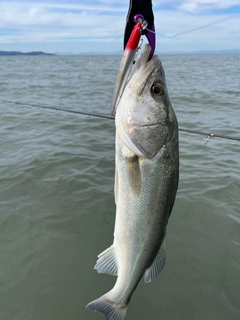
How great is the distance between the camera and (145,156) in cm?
177

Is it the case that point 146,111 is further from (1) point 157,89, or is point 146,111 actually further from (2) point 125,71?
(2) point 125,71

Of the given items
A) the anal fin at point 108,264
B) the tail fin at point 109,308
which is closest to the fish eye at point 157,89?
the anal fin at point 108,264

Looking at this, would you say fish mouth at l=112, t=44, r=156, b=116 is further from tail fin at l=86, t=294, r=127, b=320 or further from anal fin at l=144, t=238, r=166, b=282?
tail fin at l=86, t=294, r=127, b=320

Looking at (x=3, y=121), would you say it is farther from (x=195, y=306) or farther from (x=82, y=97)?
(x=195, y=306)

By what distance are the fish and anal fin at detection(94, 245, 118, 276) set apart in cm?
20

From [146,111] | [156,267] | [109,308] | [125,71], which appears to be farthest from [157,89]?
[109,308]

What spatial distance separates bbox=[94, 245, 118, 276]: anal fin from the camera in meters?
2.06

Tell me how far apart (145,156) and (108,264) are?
85cm

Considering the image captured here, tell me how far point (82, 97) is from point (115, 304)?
1399 centimetres

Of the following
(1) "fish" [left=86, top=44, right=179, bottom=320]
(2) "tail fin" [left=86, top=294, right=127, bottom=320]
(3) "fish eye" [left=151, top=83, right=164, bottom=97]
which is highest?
(3) "fish eye" [left=151, top=83, right=164, bottom=97]

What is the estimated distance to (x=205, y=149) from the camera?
7.28m

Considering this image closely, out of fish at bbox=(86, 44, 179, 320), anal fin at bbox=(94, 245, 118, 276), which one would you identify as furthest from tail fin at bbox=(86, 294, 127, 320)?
fish at bbox=(86, 44, 179, 320)

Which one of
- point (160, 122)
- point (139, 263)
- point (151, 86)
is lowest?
point (139, 263)

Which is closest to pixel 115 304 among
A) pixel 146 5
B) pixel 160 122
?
pixel 160 122
